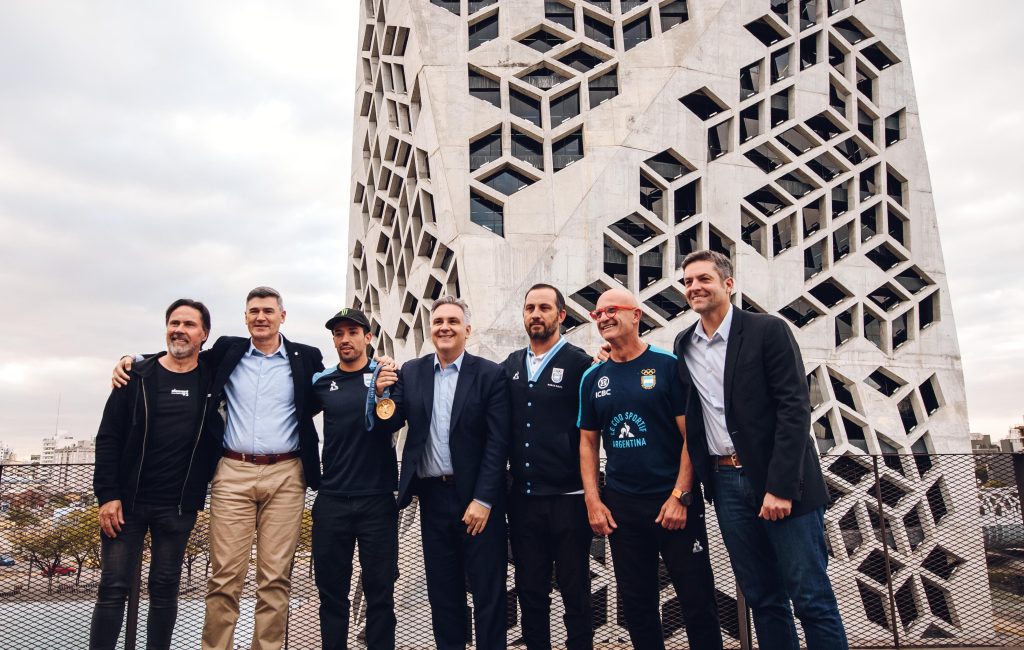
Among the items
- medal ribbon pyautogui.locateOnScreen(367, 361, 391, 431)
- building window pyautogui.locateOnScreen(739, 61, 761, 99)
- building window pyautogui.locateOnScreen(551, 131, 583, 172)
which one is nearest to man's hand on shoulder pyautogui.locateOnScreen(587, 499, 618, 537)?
medal ribbon pyautogui.locateOnScreen(367, 361, 391, 431)

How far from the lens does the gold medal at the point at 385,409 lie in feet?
14.7

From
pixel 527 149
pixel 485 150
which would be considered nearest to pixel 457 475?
pixel 485 150

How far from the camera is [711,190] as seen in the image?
60.2 feet

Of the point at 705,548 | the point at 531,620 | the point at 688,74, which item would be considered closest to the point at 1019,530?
the point at 705,548

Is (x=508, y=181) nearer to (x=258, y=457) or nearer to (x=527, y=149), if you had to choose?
(x=527, y=149)

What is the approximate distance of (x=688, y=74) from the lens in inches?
722

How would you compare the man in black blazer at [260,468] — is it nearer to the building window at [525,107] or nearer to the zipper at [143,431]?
the zipper at [143,431]

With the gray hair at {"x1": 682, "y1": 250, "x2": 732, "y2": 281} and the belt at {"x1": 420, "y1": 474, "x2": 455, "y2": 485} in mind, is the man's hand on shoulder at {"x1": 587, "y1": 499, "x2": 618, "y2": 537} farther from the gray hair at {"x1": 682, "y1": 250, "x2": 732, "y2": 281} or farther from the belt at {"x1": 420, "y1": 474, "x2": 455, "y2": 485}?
the gray hair at {"x1": 682, "y1": 250, "x2": 732, "y2": 281}

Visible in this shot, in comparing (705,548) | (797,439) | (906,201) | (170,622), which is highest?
(906,201)

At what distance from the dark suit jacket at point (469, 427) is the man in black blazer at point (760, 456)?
4.20 feet

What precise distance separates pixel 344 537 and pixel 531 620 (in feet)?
4.62

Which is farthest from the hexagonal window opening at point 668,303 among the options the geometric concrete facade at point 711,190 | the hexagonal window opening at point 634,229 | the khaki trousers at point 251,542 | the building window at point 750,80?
the khaki trousers at point 251,542

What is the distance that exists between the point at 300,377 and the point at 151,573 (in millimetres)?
1643

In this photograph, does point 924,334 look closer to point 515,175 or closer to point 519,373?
point 515,175
